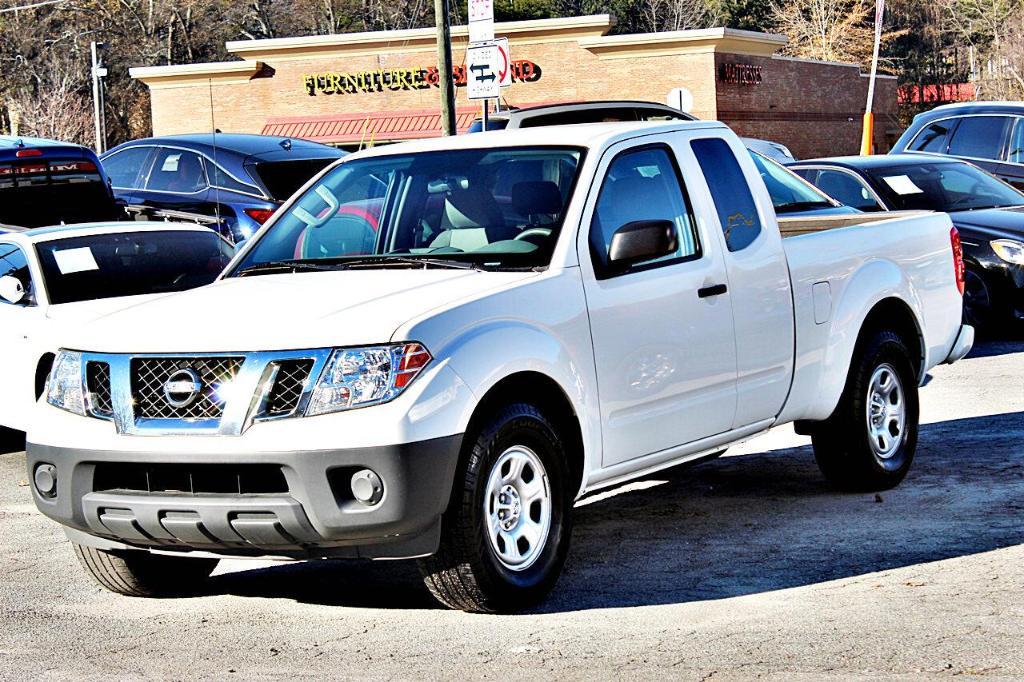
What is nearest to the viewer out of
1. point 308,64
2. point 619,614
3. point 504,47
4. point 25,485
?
point 619,614

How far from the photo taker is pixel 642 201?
7.03 m

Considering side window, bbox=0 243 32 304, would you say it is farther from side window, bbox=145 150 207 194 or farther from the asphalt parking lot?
side window, bbox=145 150 207 194

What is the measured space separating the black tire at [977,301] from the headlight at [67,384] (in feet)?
32.1

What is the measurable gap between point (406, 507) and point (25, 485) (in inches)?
186

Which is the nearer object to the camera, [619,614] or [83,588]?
[619,614]

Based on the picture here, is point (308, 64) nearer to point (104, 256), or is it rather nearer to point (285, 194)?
point (285, 194)

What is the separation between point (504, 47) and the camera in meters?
17.4

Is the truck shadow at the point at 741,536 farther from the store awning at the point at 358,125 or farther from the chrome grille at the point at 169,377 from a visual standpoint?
the store awning at the point at 358,125

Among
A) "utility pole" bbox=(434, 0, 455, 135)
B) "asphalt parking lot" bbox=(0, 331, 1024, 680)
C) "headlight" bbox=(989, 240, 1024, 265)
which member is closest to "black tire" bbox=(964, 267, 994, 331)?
"headlight" bbox=(989, 240, 1024, 265)

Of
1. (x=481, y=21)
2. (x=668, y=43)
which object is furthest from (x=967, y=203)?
(x=668, y=43)

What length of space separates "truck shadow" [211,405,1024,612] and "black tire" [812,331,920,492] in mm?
105

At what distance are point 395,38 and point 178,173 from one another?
37910mm

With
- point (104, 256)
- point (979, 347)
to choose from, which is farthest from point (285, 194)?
point (979, 347)

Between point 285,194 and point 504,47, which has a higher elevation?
point 504,47
